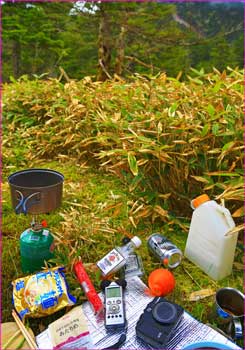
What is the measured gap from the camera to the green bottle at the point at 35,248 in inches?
69.2

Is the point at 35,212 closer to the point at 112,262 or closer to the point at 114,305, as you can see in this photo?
the point at 112,262

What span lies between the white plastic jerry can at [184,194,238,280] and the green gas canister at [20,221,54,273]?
2.43ft

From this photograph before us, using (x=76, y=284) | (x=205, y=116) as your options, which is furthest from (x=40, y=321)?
(x=205, y=116)

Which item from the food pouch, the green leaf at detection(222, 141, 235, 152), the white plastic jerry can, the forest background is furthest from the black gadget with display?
the forest background

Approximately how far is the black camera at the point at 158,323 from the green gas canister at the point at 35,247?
584 mm

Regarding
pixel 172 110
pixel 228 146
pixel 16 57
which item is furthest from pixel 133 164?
pixel 16 57

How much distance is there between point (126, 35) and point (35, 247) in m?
6.82

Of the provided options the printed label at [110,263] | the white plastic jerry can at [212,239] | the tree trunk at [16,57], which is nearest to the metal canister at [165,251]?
the white plastic jerry can at [212,239]

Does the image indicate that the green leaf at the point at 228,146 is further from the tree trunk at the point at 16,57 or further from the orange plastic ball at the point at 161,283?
the tree trunk at the point at 16,57

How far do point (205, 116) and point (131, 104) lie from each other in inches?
28.4

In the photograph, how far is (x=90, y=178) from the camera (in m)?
3.01

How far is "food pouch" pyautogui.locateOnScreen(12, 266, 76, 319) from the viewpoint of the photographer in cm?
152

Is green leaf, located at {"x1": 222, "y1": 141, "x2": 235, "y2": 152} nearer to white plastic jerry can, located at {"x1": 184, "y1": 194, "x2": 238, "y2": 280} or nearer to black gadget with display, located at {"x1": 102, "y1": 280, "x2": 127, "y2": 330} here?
white plastic jerry can, located at {"x1": 184, "y1": 194, "x2": 238, "y2": 280}

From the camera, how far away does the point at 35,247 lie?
68.9 inches
